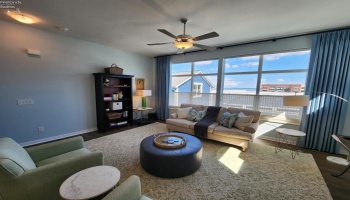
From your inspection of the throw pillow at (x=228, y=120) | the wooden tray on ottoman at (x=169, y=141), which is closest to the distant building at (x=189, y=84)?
the throw pillow at (x=228, y=120)

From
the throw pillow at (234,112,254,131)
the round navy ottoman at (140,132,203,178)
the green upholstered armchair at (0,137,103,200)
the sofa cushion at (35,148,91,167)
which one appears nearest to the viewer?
the green upholstered armchair at (0,137,103,200)

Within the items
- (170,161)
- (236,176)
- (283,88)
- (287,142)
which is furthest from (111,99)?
(287,142)

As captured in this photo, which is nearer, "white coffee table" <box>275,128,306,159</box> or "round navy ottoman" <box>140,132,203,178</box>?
"round navy ottoman" <box>140,132,203,178</box>

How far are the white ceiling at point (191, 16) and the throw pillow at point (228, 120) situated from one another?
1994mm

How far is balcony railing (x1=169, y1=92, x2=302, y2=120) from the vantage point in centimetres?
356

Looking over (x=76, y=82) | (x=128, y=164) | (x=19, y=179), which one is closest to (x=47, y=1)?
(x=76, y=82)

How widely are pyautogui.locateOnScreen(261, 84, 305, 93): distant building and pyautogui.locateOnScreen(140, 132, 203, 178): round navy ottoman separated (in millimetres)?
2882

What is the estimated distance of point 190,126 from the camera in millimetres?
3648

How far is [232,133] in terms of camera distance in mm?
3031

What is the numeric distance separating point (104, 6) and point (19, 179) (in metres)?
2.40

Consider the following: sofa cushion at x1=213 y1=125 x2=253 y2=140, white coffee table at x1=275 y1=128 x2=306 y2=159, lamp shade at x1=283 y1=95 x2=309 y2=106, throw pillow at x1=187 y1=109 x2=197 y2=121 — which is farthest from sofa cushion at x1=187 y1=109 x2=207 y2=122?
lamp shade at x1=283 y1=95 x2=309 y2=106

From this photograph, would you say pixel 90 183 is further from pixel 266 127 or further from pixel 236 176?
pixel 266 127

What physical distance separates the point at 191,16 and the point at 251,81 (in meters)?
2.73

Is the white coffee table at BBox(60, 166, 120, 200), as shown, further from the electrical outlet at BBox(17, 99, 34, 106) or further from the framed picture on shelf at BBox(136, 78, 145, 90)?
the framed picture on shelf at BBox(136, 78, 145, 90)
